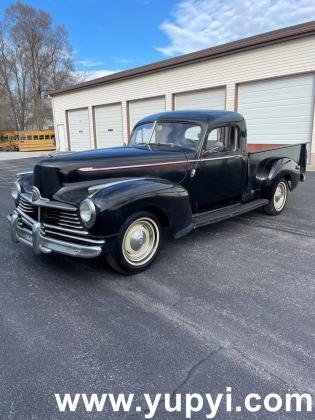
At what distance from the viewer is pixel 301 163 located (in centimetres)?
673

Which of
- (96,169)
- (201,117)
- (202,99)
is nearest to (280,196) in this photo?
(201,117)

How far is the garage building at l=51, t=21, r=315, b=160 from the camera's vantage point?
1173 cm

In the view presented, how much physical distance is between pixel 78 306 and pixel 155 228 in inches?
50.3

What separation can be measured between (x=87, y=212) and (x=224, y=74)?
1252 cm

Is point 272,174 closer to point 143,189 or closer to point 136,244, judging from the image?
point 143,189

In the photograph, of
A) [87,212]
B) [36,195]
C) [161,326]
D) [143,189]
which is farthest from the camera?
[36,195]

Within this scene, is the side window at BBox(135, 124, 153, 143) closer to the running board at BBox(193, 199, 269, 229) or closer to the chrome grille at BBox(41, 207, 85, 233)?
the running board at BBox(193, 199, 269, 229)

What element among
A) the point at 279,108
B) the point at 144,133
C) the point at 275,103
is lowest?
the point at 144,133

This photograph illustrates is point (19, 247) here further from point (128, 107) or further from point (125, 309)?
point (128, 107)

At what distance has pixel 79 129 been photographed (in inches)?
933

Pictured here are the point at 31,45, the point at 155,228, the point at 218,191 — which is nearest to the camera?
the point at 155,228

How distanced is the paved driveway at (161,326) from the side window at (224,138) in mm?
1514

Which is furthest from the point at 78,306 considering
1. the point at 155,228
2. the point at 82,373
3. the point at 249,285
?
the point at 249,285

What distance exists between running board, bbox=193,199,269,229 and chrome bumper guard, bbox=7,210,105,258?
1.59 metres
